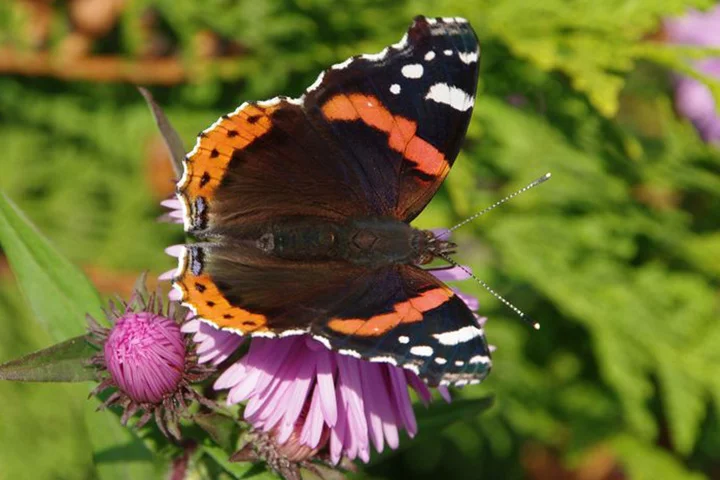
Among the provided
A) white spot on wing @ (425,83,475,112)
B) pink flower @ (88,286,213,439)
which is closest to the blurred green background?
white spot on wing @ (425,83,475,112)

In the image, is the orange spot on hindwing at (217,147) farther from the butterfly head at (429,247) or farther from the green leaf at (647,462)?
the green leaf at (647,462)

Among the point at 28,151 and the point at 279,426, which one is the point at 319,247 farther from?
the point at 28,151

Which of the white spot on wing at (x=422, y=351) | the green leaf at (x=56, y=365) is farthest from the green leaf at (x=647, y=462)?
the green leaf at (x=56, y=365)

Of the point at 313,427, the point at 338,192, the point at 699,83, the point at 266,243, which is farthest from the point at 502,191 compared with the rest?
the point at 313,427

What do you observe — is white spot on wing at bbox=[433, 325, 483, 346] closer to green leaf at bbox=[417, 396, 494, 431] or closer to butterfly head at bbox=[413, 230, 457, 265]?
butterfly head at bbox=[413, 230, 457, 265]

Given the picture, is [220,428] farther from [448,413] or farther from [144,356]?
[448,413]

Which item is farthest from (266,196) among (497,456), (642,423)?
(497,456)
